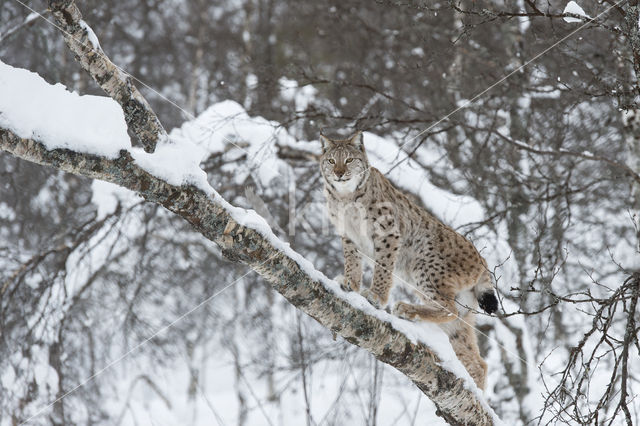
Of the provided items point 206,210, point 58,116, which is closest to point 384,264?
point 206,210

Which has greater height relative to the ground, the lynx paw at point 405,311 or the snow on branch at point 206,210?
the lynx paw at point 405,311

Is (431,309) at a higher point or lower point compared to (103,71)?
higher

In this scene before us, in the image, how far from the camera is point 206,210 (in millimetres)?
2973

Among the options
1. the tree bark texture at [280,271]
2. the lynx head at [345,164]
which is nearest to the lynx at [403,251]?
the lynx head at [345,164]

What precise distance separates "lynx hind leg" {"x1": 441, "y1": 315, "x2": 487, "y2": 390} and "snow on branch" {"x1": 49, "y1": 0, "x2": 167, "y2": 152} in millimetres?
2969

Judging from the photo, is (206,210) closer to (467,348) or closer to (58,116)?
(58,116)

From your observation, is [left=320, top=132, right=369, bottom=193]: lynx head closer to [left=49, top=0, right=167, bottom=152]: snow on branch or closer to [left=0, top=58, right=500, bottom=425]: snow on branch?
[left=0, top=58, right=500, bottom=425]: snow on branch

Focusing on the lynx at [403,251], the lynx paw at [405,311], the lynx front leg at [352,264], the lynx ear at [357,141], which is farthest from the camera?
the lynx ear at [357,141]

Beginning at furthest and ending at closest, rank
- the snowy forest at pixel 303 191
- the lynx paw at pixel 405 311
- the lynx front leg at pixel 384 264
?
the lynx front leg at pixel 384 264 → the lynx paw at pixel 405 311 → the snowy forest at pixel 303 191

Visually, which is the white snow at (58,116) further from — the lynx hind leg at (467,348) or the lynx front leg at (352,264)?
the lynx hind leg at (467,348)

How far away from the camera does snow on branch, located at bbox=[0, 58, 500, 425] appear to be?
261 cm

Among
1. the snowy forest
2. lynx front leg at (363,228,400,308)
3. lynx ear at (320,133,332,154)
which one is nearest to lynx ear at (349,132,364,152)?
lynx ear at (320,133,332,154)

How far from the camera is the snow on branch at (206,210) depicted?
261 cm

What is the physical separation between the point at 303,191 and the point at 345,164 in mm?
1788
